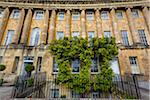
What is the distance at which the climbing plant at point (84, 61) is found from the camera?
42.7 feet

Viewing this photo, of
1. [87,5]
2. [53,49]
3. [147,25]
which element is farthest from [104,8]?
[53,49]

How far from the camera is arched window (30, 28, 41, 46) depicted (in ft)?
66.9

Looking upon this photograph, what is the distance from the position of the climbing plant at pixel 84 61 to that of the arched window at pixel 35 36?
566cm

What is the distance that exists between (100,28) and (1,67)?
14.7m

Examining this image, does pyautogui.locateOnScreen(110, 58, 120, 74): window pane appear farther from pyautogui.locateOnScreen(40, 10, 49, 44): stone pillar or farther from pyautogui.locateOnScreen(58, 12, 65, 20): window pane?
pyautogui.locateOnScreen(58, 12, 65, 20): window pane

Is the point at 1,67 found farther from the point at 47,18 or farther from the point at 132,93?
the point at 132,93

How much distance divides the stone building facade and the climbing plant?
259cm

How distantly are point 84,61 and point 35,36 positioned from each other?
33.6 feet

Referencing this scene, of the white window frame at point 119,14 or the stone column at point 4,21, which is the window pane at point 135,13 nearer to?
the white window frame at point 119,14

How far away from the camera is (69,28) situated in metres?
21.2

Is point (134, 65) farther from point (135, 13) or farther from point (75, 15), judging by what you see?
point (75, 15)

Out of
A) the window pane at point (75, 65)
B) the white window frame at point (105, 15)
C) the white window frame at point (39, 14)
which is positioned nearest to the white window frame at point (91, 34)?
the white window frame at point (105, 15)

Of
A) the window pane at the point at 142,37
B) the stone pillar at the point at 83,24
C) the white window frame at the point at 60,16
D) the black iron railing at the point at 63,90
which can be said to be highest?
the white window frame at the point at 60,16

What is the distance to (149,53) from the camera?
698 inches
